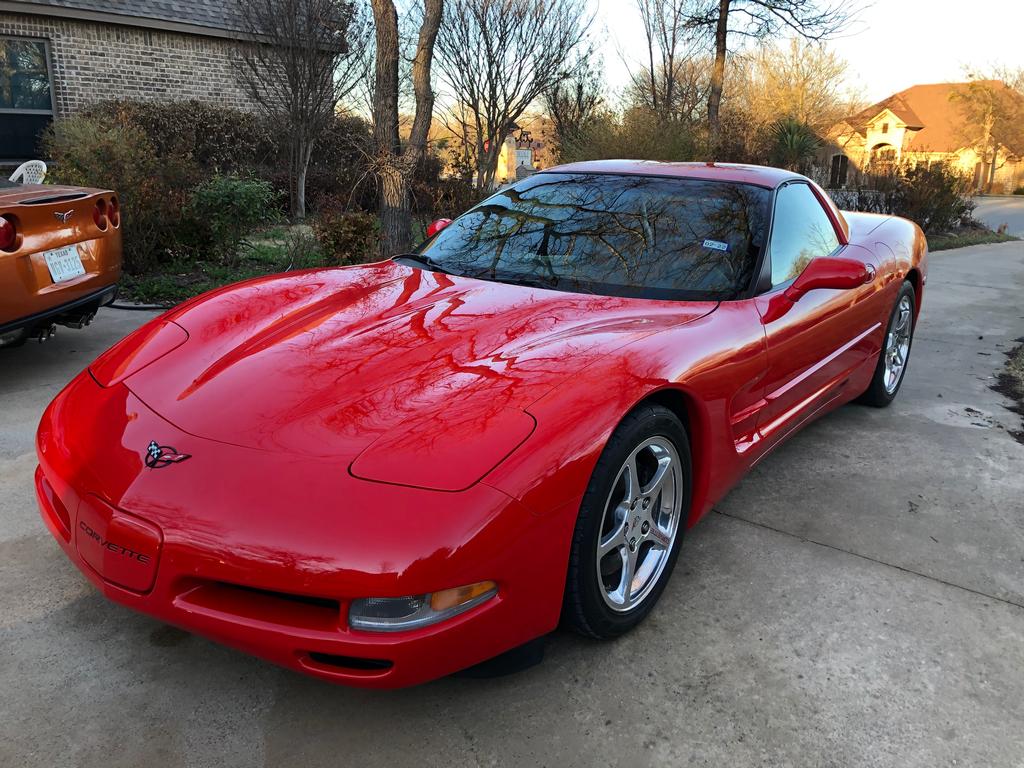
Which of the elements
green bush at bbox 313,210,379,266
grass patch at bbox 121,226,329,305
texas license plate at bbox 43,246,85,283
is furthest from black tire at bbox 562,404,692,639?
green bush at bbox 313,210,379,266

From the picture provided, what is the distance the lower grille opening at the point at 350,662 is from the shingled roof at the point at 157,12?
41.3 feet

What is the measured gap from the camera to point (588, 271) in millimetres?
2924

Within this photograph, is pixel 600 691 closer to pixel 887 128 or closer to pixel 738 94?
pixel 738 94

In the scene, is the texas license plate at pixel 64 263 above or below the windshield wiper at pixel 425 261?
below

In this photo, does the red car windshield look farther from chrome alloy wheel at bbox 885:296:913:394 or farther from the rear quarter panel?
the rear quarter panel

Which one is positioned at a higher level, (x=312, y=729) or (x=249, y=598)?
(x=249, y=598)

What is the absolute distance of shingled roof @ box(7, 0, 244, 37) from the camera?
12.5 m

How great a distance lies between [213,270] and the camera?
280 inches

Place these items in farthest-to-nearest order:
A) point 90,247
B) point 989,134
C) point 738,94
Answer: point 989,134 < point 738,94 < point 90,247

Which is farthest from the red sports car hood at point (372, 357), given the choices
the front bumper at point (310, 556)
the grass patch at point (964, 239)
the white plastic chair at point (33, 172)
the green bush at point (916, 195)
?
the green bush at point (916, 195)

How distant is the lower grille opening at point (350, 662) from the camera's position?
169 cm

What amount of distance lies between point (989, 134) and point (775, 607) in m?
61.3

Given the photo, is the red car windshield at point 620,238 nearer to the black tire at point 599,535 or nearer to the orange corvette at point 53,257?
the black tire at point 599,535

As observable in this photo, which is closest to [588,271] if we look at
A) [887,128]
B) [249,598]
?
[249,598]
